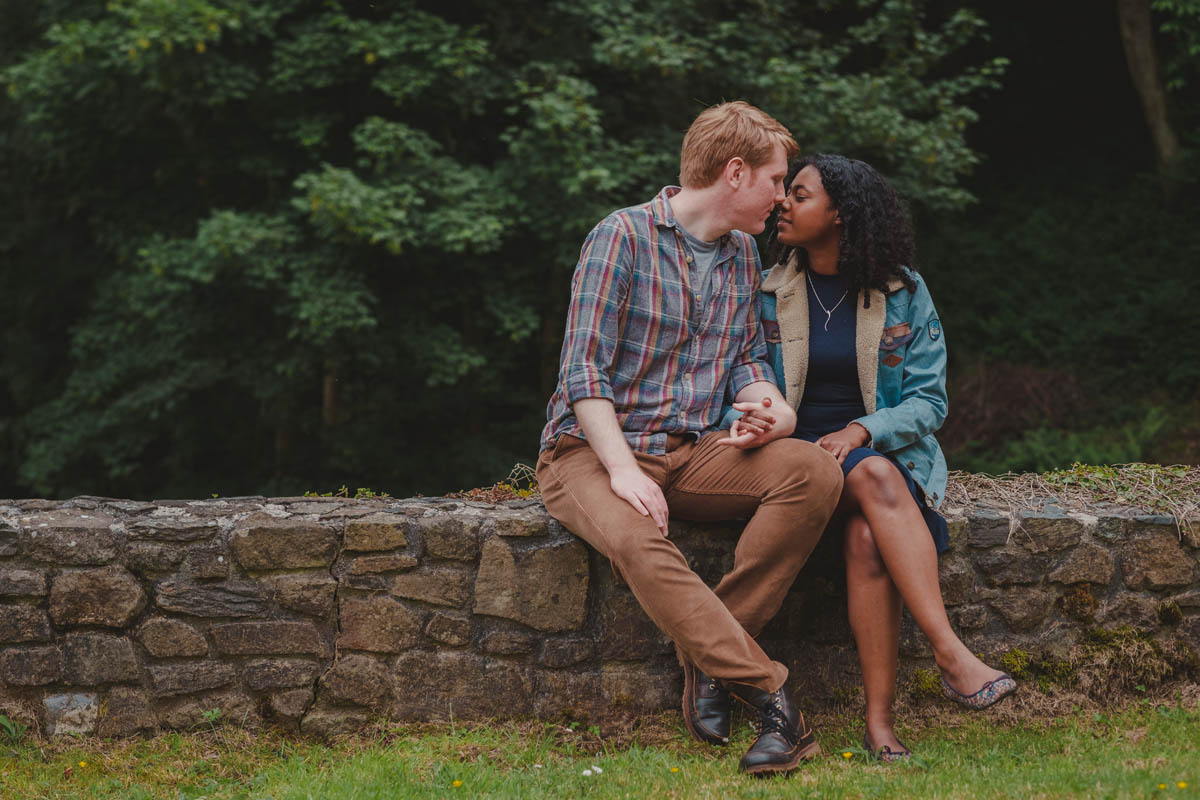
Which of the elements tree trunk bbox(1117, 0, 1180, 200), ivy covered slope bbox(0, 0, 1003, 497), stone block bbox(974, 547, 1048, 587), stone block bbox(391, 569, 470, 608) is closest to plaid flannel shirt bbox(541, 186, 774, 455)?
stone block bbox(391, 569, 470, 608)

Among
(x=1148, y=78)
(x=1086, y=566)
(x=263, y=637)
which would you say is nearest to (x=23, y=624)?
(x=263, y=637)

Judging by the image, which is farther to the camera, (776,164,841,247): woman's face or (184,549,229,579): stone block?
(776,164,841,247): woman's face

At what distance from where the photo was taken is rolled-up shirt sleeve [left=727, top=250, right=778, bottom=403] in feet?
9.70

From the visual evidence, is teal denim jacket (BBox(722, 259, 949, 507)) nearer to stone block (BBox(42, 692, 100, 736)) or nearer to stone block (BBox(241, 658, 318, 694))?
stone block (BBox(241, 658, 318, 694))

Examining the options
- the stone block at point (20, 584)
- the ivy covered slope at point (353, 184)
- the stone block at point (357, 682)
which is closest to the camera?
the stone block at point (20, 584)

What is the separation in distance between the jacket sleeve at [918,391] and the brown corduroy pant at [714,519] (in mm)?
263

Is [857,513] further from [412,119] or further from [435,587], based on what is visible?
[412,119]

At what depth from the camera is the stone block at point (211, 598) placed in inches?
110

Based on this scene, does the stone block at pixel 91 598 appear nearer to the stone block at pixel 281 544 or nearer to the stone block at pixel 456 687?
the stone block at pixel 281 544

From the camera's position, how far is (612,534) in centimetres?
258

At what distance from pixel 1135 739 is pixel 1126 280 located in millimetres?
9214

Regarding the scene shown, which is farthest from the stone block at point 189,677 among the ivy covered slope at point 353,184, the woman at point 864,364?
the ivy covered slope at point 353,184

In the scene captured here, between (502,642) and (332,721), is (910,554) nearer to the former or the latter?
(502,642)

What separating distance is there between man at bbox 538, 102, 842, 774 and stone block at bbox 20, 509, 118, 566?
1.16m
